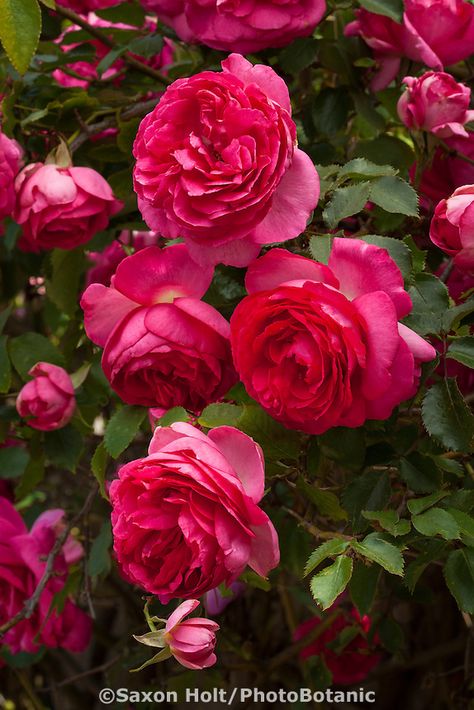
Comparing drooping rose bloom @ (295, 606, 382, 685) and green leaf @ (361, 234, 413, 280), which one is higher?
green leaf @ (361, 234, 413, 280)

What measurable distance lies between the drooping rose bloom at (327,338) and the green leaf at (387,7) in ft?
1.05

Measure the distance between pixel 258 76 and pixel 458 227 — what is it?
0.18 meters

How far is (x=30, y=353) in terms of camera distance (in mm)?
1033

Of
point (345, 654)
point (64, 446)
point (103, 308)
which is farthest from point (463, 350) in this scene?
point (345, 654)

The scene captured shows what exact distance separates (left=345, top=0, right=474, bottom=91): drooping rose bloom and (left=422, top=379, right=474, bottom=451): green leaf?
1.12 ft

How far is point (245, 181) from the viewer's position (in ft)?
2.02

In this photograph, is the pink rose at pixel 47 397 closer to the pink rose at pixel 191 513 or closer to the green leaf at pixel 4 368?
the green leaf at pixel 4 368

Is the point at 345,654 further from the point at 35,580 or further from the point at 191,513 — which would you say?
the point at 191,513

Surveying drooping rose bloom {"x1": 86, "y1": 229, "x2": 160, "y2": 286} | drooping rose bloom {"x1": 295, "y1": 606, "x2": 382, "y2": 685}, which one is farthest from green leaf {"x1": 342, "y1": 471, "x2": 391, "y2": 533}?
drooping rose bloom {"x1": 295, "y1": 606, "x2": 382, "y2": 685}

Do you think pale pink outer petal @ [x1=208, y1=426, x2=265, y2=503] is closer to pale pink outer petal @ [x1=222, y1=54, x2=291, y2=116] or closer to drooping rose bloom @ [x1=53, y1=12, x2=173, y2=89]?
pale pink outer petal @ [x1=222, y1=54, x2=291, y2=116]

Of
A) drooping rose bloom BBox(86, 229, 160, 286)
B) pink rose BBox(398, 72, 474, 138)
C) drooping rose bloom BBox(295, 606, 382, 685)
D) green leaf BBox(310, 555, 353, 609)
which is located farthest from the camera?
drooping rose bloom BBox(295, 606, 382, 685)

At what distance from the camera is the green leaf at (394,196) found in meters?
0.73

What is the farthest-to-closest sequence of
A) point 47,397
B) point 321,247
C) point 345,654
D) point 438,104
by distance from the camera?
1. point 345,654
2. point 47,397
3. point 438,104
4. point 321,247

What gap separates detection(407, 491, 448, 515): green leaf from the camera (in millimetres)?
690
